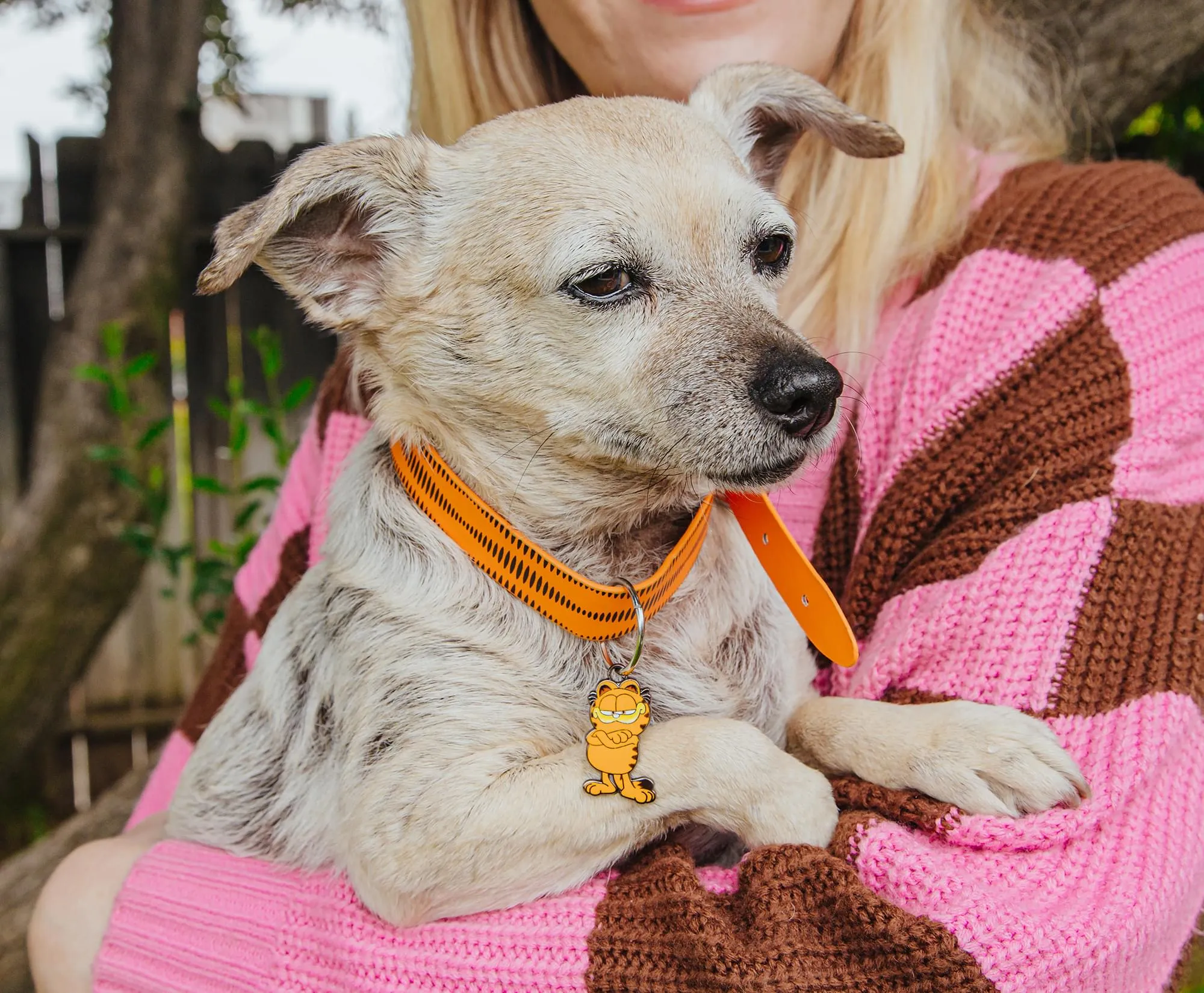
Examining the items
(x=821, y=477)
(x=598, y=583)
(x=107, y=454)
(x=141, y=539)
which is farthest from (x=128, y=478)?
(x=821, y=477)

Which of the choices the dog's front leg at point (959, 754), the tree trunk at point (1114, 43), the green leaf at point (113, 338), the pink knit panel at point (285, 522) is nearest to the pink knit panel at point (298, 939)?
the dog's front leg at point (959, 754)

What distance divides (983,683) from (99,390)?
12.7ft

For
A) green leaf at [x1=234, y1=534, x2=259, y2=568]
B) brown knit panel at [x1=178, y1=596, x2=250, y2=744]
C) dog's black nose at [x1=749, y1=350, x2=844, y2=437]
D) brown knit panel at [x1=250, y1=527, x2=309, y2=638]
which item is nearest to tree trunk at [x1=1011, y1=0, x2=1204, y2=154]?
dog's black nose at [x1=749, y1=350, x2=844, y2=437]

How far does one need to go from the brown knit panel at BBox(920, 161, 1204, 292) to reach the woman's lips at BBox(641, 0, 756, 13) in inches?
27.0

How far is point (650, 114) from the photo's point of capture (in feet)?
6.35

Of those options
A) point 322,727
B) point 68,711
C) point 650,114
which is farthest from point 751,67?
point 68,711

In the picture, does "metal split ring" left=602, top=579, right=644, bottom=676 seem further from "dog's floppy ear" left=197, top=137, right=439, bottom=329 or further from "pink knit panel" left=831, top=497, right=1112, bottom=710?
"dog's floppy ear" left=197, top=137, right=439, bottom=329

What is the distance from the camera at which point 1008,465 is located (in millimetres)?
1695

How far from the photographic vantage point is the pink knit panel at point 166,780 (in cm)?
264

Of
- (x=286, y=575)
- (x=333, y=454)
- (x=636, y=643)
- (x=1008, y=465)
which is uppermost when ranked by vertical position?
(x=1008, y=465)

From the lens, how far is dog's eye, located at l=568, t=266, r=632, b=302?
1.80 m

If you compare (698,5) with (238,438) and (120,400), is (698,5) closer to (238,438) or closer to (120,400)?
(238,438)

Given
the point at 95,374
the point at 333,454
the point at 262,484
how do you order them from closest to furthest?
the point at 333,454, the point at 262,484, the point at 95,374

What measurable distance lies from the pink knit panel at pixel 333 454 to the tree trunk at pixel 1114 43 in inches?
93.2
